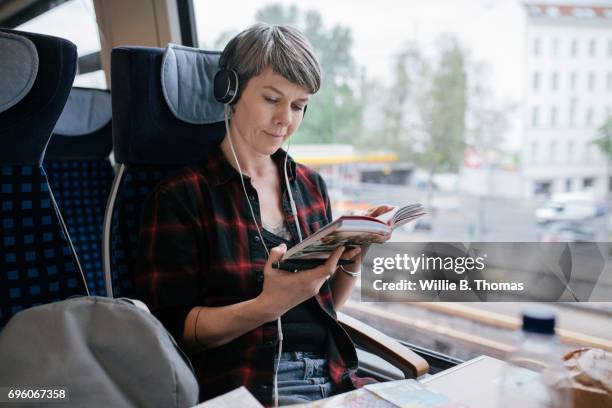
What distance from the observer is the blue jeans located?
1.12 meters

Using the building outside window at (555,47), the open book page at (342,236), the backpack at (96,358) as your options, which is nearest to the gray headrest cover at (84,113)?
the backpack at (96,358)

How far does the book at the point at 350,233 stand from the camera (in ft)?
2.51

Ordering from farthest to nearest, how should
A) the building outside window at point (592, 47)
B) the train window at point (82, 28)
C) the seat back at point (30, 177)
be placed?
the train window at point (82, 28), the building outside window at point (592, 47), the seat back at point (30, 177)

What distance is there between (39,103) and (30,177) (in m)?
0.17

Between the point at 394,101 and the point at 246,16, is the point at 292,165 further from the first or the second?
the point at 246,16

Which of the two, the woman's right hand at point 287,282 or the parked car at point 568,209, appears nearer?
the woman's right hand at point 287,282

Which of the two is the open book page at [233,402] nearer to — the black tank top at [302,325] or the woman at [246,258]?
the woman at [246,258]

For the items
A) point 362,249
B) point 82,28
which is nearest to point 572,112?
point 362,249

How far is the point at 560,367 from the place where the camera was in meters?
0.75

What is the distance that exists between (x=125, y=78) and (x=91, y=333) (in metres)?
0.62

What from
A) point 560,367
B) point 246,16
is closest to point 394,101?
point 246,16

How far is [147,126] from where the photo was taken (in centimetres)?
120

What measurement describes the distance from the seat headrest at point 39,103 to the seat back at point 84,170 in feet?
2.17

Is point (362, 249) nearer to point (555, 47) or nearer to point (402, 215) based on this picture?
point (402, 215)
